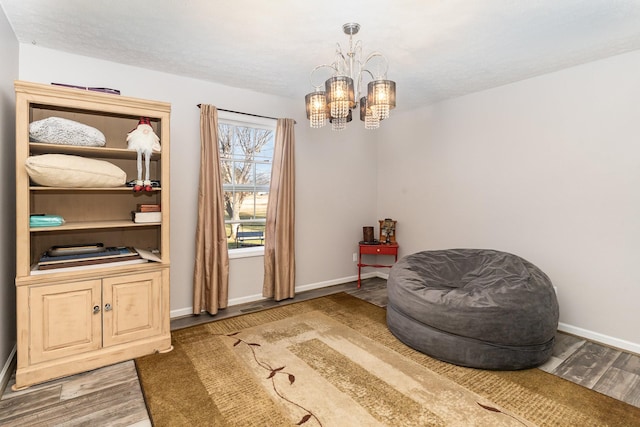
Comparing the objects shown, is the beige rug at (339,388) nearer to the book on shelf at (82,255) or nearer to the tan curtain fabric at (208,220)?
the tan curtain fabric at (208,220)

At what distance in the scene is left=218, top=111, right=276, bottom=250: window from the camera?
379cm

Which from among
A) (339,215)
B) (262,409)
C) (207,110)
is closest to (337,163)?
(339,215)

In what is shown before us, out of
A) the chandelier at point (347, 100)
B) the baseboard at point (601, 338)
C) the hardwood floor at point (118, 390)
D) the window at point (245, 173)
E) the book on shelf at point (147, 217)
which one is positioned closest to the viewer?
the hardwood floor at point (118, 390)

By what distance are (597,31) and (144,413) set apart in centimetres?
407

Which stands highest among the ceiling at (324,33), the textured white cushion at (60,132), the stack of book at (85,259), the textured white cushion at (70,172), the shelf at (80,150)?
the ceiling at (324,33)

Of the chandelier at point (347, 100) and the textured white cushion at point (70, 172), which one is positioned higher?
the chandelier at point (347, 100)

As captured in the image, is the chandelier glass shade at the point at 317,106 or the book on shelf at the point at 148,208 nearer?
the chandelier glass shade at the point at 317,106

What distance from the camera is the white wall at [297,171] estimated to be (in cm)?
294

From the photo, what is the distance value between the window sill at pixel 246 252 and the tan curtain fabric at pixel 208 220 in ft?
1.04

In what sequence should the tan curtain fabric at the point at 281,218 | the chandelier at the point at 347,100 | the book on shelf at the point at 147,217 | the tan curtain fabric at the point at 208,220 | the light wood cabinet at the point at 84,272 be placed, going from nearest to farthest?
1. the chandelier at the point at 347,100
2. the light wood cabinet at the point at 84,272
3. the book on shelf at the point at 147,217
4. the tan curtain fabric at the point at 208,220
5. the tan curtain fabric at the point at 281,218

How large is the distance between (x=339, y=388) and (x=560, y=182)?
2889 millimetres

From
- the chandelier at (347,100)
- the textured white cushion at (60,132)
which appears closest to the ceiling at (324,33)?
the chandelier at (347,100)

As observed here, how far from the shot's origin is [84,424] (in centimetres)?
181

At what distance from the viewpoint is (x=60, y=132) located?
2.27m
